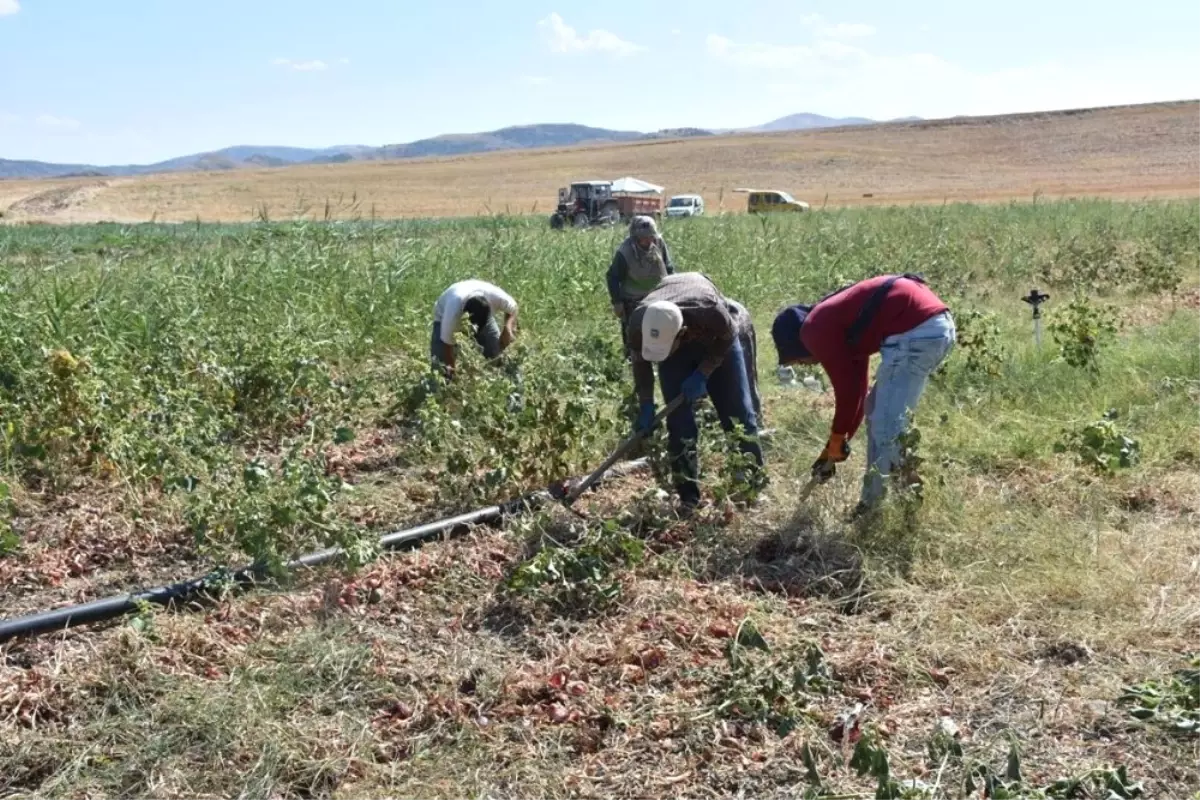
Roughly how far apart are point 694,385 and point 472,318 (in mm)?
2263

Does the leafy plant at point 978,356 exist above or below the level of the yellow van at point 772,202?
below

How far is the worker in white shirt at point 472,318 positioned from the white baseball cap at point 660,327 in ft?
6.49

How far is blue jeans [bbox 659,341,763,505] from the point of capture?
4359 millimetres

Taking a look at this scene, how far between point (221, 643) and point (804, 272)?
8.72 m

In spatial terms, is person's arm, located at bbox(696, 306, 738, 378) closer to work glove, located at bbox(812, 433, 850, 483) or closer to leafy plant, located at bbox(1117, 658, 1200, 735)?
work glove, located at bbox(812, 433, 850, 483)

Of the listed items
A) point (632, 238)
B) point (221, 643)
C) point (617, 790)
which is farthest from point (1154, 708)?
point (632, 238)

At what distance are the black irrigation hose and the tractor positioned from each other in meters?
19.7

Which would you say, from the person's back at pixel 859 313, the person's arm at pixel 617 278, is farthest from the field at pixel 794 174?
the person's back at pixel 859 313

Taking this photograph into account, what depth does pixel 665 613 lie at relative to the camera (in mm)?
3457

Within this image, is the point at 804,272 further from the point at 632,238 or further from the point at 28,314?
the point at 28,314

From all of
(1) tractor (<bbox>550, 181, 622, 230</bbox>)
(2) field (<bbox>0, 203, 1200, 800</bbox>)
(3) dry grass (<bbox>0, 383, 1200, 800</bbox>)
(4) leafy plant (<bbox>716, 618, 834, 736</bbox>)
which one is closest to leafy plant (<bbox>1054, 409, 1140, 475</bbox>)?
(2) field (<bbox>0, 203, 1200, 800</bbox>)

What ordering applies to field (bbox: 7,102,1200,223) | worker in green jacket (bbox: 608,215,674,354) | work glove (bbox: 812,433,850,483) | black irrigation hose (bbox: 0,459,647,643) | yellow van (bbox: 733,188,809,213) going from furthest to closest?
1. field (bbox: 7,102,1200,223)
2. yellow van (bbox: 733,188,809,213)
3. worker in green jacket (bbox: 608,215,674,354)
4. work glove (bbox: 812,433,850,483)
5. black irrigation hose (bbox: 0,459,647,643)

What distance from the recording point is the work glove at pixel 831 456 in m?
4.07

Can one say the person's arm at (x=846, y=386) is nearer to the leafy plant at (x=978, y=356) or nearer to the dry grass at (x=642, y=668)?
the dry grass at (x=642, y=668)
